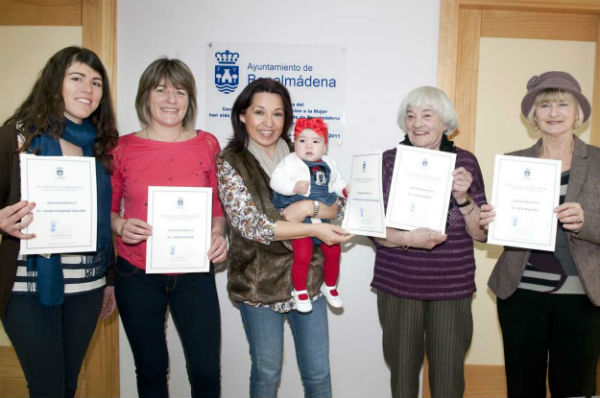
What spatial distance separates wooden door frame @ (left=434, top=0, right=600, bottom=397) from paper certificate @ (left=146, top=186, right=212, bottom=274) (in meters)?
1.73

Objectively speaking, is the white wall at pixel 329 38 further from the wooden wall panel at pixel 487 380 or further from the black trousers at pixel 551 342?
the wooden wall panel at pixel 487 380

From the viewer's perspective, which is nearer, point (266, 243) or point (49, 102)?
point (49, 102)

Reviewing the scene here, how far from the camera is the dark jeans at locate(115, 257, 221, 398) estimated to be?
177 centimetres

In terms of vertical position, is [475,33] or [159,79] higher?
[475,33]

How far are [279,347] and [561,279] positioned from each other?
1.28 metres

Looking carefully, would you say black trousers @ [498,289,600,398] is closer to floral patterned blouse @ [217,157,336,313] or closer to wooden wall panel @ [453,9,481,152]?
floral patterned blouse @ [217,157,336,313]

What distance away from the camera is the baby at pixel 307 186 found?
184 cm

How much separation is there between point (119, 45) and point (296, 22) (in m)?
1.13

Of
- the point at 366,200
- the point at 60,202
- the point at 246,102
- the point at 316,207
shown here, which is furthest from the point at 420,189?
the point at 60,202

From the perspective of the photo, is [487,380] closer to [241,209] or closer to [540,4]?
[241,209]

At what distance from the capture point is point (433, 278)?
6.13 ft

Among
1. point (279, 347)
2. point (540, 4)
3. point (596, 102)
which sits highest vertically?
point (540, 4)

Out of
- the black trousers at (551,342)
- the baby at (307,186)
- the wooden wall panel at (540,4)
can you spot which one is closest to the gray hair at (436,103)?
the baby at (307,186)

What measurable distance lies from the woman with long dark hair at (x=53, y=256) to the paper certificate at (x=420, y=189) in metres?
1.29
